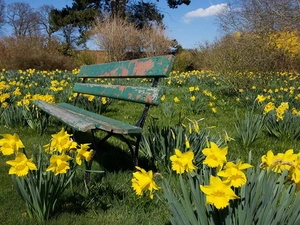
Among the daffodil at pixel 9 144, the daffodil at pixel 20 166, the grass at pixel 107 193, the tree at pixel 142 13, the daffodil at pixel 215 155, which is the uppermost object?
the tree at pixel 142 13

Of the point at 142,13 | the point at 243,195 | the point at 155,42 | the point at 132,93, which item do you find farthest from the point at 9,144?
the point at 142,13

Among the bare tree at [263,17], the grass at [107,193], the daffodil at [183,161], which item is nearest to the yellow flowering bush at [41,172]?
the grass at [107,193]

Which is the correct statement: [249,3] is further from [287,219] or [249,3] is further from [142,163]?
[287,219]

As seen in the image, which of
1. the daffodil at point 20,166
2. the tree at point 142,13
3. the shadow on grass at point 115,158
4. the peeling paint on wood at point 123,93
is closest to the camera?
the daffodil at point 20,166

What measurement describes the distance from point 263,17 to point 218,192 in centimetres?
800

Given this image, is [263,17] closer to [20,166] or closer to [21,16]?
[20,166]

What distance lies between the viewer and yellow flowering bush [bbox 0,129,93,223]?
1.75 m

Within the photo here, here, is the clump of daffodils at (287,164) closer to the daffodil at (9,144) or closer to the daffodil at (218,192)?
the daffodil at (218,192)

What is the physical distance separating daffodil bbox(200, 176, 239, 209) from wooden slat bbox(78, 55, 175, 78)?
5.35ft

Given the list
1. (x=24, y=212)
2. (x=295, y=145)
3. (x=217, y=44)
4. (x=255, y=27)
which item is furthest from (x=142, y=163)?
(x=217, y=44)

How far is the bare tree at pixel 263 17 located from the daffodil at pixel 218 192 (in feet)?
23.8

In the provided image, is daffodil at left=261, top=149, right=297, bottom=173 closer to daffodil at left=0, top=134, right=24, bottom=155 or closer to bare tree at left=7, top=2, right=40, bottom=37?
daffodil at left=0, top=134, right=24, bottom=155

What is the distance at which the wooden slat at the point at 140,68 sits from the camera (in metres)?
2.82

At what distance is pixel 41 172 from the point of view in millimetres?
1910
